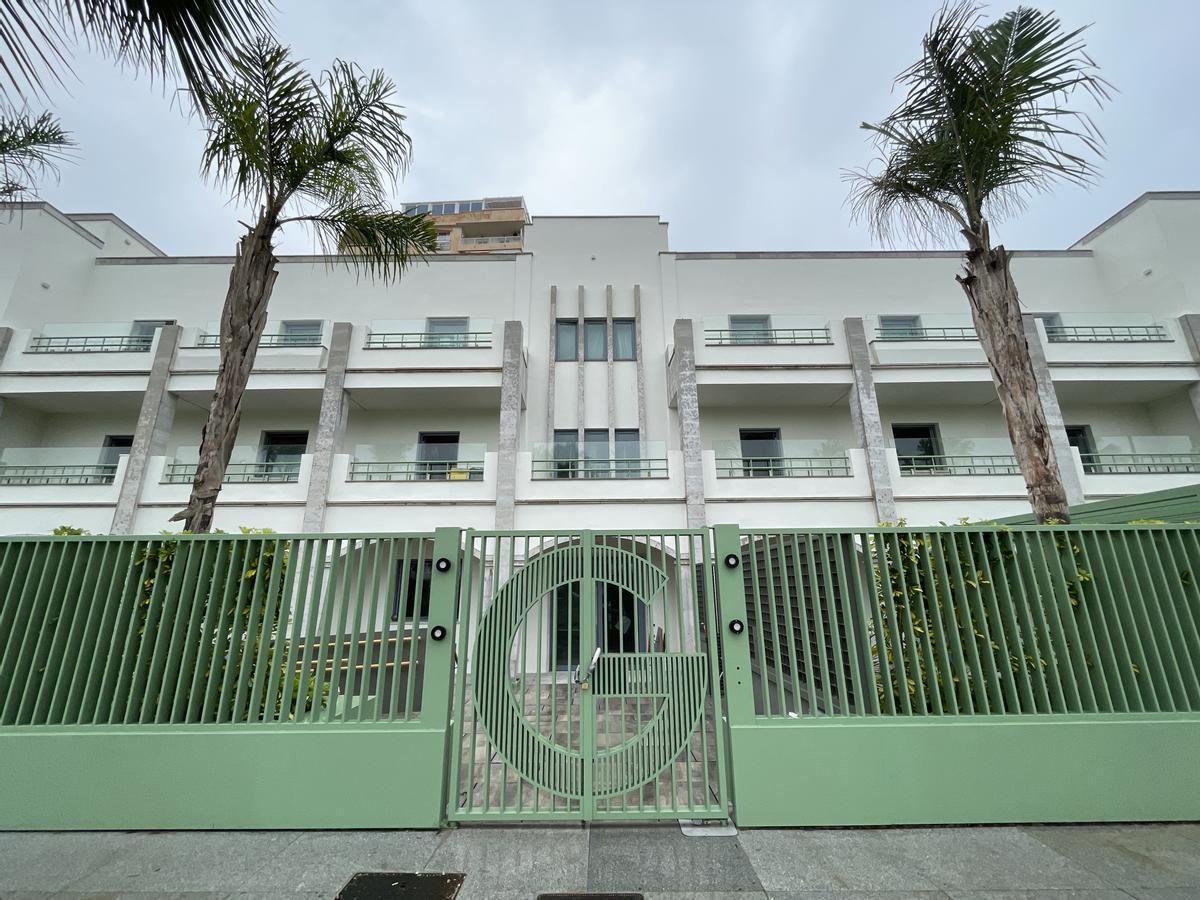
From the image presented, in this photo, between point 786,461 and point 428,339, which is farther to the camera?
point 428,339

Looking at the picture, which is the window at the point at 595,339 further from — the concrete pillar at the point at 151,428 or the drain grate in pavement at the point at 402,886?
the drain grate in pavement at the point at 402,886

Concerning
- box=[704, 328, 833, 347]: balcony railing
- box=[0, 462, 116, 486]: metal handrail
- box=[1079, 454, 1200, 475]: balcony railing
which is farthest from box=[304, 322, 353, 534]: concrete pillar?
box=[1079, 454, 1200, 475]: balcony railing

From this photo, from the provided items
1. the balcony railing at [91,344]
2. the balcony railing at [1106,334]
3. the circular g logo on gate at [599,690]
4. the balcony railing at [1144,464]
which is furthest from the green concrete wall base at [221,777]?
the balcony railing at [1106,334]

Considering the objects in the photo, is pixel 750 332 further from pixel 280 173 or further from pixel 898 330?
pixel 280 173

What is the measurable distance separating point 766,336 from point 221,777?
1307cm

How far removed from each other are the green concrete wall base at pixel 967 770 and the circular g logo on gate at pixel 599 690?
1.50 ft

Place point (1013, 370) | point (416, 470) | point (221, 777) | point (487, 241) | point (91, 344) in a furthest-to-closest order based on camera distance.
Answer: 1. point (487, 241)
2. point (91, 344)
3. point (416, 470)
4. point (1013, 370)
5. point (221, 777)

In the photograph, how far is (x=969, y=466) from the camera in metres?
11.7

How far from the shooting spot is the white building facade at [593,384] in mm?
11453

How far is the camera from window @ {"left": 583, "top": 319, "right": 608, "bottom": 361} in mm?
14047

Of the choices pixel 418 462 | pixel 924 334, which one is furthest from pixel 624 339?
pixel 924 334

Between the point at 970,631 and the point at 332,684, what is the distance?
15.9 feet

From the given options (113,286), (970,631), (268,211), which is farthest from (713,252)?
(113,286)

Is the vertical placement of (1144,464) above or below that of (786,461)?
below
